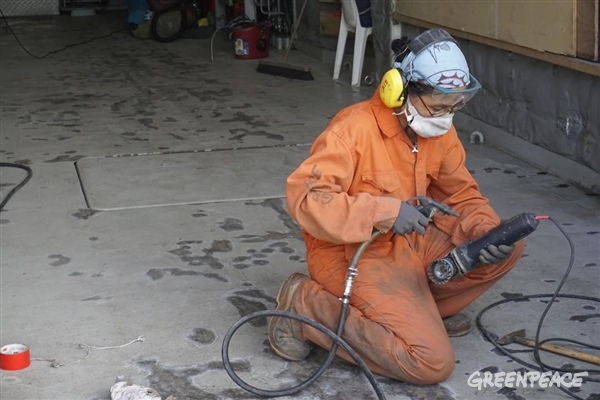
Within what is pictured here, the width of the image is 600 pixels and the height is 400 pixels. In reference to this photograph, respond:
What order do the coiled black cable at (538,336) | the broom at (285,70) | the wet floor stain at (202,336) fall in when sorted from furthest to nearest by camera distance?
1. the broom at (285,70)
2. the wet floor stain at (202,336)
3. the coiled black cable at (538,336)

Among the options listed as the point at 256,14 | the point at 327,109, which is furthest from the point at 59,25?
the point at 327,109

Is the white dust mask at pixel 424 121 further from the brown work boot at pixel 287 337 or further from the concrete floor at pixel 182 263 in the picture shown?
the concrete floor at pixel 182 263

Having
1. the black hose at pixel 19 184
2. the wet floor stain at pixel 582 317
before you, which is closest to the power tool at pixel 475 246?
the wet floor stain at pixel 582 317

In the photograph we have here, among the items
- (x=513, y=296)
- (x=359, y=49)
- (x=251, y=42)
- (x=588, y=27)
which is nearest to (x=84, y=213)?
(x=513, y=296)

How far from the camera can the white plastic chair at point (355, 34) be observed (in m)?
7.58

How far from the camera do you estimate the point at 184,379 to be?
2908mm

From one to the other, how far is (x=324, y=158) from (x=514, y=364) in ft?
3.04

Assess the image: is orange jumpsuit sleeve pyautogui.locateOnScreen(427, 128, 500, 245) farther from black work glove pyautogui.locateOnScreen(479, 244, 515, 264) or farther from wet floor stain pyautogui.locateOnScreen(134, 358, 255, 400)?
wet floor stain pyautogui.locateOnScreen(134, 358, 255, 400)

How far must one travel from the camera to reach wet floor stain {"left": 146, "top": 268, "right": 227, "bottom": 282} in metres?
3.74

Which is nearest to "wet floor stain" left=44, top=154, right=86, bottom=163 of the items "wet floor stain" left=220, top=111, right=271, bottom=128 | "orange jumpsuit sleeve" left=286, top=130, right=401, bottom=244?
"wet floor stain" left=220, top=111, right=271, bottom=128

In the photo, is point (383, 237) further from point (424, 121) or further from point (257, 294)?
point (257, 294)

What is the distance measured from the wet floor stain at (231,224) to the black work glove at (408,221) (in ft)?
5.66

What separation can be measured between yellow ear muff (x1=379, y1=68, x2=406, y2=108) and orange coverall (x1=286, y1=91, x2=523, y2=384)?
0.12m

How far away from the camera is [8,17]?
13477 millimetres
